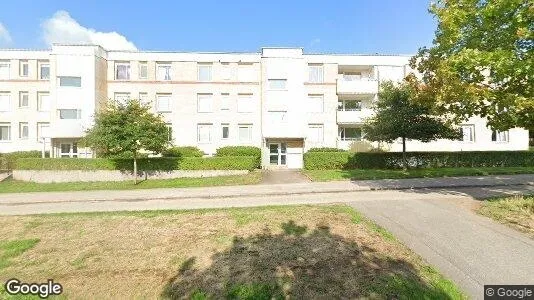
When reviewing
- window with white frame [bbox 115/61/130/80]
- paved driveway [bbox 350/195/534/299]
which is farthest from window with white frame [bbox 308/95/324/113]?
paved driveway [bbox 350/195/534/299]

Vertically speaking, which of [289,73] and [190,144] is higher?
[289,73]

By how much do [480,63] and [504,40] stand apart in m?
1.45

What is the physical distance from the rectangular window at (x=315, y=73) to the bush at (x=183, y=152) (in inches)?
502

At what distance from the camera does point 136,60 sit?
2817 centimetres

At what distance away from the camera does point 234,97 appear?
94.4 ft

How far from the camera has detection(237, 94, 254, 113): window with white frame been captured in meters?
28.9

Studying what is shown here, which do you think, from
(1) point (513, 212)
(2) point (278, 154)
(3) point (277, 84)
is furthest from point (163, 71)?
(1) point (513, 212)

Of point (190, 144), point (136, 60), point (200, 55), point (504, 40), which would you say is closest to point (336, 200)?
point (504, 40)

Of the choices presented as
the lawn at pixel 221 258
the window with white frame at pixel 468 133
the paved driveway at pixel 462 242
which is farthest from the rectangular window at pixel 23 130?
the window with white frame at pixel 468 133

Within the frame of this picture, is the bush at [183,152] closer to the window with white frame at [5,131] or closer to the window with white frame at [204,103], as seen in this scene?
the window with white frame at [204,103]

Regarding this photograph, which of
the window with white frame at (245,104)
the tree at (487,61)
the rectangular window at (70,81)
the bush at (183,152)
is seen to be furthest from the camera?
the window with white frame at (245,104)

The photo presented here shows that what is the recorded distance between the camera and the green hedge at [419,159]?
23.5 m

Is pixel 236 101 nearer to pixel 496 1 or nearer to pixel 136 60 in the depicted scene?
pixel 136 60

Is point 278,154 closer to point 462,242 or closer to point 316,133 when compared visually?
point 316,133
